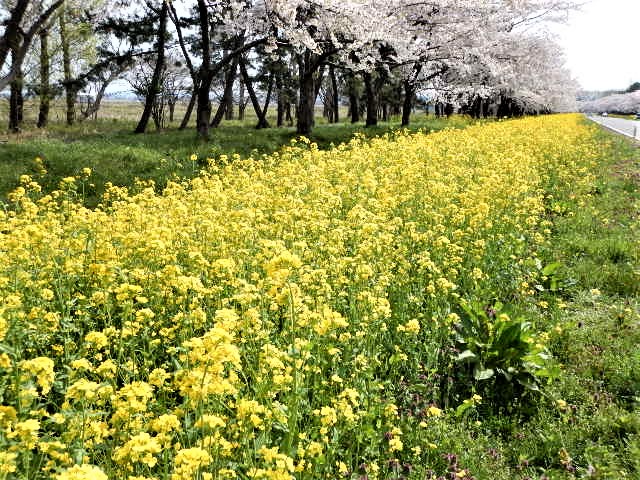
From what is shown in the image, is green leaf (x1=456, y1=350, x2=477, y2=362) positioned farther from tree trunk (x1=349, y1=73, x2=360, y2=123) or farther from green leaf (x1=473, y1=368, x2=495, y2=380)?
tree trunk (x1=349, y1=73, x2=360, y2=123)

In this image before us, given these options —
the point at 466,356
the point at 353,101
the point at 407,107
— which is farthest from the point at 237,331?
the point at 353,101

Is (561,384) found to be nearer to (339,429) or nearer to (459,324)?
(459,324)

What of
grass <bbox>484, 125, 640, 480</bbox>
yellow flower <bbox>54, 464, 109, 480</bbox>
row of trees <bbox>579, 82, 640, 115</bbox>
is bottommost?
grass <bbox>484, 125, 640, 480</bbox>

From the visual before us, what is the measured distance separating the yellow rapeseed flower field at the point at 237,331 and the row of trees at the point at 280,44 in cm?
980

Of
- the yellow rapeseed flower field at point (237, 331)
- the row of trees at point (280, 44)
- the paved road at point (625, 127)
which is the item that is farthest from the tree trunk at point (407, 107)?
the yellow rapeseed flower field at point (237, 331)

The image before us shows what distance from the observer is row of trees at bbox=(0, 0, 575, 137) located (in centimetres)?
1886

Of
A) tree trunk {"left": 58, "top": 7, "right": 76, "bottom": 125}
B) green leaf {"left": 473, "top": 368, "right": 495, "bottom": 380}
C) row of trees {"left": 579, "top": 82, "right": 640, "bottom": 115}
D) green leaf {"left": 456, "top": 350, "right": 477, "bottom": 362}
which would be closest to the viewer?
green leaf {"left": 473, "top": 368, "right": 495, "bottom": 380}

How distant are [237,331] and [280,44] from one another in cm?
1950

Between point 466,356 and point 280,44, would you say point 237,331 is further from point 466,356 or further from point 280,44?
point 280,44

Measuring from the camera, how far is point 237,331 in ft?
12.1

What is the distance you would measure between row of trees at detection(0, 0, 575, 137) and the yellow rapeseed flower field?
980cm

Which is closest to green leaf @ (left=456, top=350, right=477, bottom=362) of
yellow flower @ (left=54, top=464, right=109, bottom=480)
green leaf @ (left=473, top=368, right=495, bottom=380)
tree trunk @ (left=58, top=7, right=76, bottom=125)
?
green leaf @ (left=473, top=368, right=495, bottom=380)

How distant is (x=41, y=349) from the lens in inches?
159

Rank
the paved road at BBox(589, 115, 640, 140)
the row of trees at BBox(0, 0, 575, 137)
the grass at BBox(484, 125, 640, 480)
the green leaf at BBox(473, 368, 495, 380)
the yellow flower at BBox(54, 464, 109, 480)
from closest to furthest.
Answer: the yellow flower at BBox(54, 464, 109, 480) < the grass at BBox(484, 125, 640, 480) < the green leaf at BBox(473, 368, 495, 380) < the row of trees at BBox(0, 0, 575, 137) < the paved road at BBox(589, 115, 640, 140)
